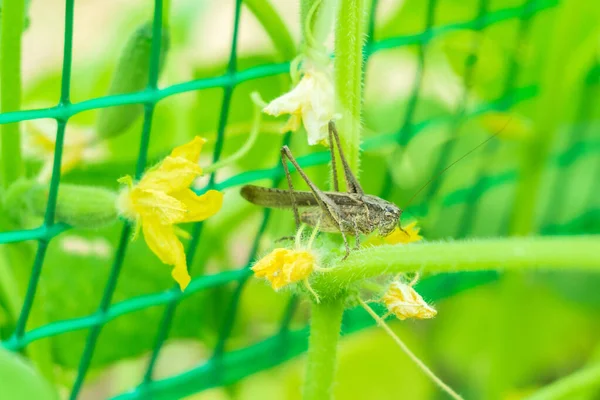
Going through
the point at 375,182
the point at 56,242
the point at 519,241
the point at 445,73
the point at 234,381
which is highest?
the point at 445,73

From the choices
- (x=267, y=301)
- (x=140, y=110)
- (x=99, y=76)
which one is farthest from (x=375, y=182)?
(x=99, y=76)

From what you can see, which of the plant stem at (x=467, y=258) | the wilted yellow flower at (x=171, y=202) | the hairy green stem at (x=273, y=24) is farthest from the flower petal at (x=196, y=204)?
the hairy green stem at (x=273, y=24)

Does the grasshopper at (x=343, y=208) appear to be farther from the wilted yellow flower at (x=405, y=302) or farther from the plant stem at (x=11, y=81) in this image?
the plant stem at (x=11, y=81)

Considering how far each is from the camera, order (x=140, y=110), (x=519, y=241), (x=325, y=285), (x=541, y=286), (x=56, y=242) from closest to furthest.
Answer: (x=519, y=241), (x=325, y=285), (x=140, y=110), (x=56, y=242), (x=541, y=286)

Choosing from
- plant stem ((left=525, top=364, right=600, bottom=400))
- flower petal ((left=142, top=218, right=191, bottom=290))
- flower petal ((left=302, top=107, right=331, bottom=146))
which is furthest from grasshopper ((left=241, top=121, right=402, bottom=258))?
plant stem ((left=525, top=364, right=600, bottom=400))

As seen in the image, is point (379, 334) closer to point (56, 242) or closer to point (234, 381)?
point (234, 381)

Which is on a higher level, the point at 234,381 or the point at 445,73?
the point at 445,73

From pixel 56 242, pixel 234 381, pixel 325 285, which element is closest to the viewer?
pixel 325 285
